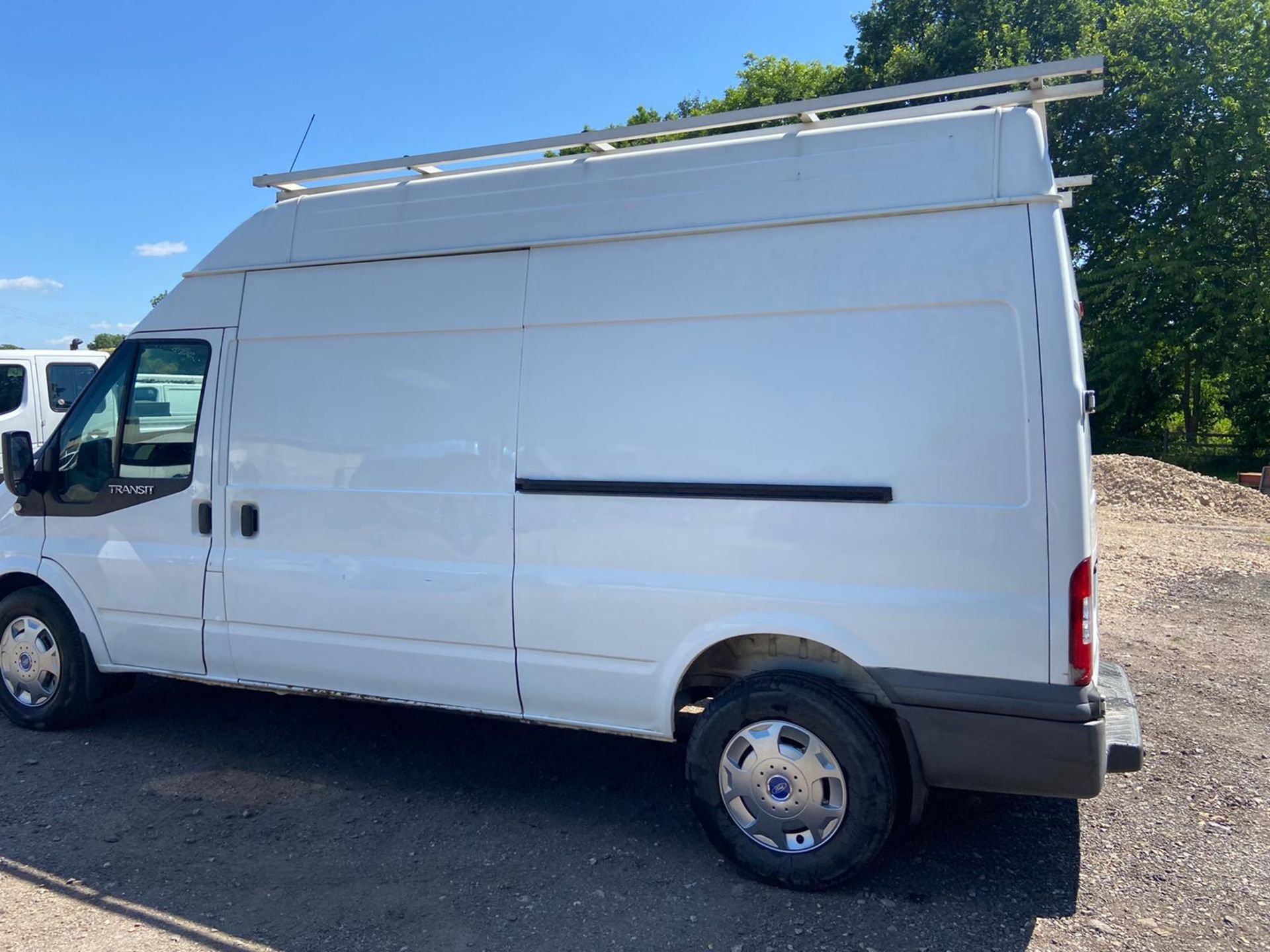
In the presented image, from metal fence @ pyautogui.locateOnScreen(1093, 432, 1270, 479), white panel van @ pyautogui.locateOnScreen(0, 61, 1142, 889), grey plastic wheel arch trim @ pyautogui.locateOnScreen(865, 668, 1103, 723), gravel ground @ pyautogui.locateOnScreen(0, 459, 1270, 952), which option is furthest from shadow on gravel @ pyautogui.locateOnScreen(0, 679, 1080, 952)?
metal fence @ pyautogui.locateOnScreen(1093, 432, 1270, 479)

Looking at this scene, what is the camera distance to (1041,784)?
3434mm

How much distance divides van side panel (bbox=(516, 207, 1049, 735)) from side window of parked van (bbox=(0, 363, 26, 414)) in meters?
10.6

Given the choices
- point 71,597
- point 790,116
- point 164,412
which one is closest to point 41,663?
point 71,597

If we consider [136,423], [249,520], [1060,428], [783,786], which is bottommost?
[783,786]

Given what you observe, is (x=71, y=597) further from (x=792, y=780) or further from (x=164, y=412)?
(x=792, y=780)

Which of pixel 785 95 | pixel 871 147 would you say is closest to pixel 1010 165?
pixel 871 147

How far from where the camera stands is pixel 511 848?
416 centimetres

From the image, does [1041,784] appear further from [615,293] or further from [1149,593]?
[1149,593]

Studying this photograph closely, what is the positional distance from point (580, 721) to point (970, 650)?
5.33ft

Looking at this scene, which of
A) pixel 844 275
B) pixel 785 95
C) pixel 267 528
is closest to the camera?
pixel 844 275

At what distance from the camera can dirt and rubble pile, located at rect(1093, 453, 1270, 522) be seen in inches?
583

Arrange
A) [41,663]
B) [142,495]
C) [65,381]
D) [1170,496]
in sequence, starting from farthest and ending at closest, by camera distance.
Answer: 1. [1170,496]
2. [65,381]
3. [41,663]
4. [142,495]

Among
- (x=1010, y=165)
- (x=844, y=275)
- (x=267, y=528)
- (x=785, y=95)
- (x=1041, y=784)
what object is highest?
(x=785, y=95)

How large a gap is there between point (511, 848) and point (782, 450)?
2.03 metres
